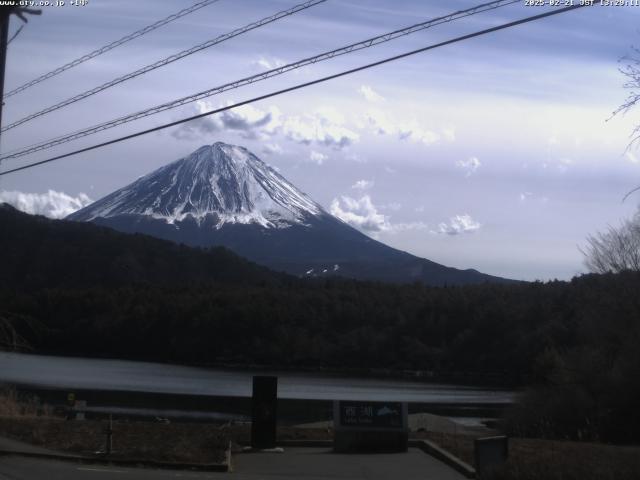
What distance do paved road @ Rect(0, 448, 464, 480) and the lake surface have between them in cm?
2952

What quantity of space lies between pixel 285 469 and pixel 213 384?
4573cm

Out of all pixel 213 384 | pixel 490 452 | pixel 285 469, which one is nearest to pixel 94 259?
pixel 213 384

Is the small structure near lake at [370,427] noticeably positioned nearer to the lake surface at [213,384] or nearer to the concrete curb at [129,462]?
the concrete curb at [129,462]

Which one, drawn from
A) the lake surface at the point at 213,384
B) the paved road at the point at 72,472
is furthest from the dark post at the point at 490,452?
the lake surface at the point at 213,384

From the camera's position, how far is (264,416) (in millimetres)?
19406

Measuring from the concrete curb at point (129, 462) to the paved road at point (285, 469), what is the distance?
255mm

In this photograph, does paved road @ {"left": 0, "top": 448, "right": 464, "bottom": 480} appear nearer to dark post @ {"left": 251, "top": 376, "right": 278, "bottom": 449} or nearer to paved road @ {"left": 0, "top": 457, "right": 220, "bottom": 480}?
paved road @ {"left": 0, "top": 457, "right": 220, "bottom": 480}

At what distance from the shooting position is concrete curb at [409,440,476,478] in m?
16.9

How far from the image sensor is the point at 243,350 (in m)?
97.8

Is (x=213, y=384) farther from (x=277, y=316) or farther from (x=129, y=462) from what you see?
(x=129, y=462)

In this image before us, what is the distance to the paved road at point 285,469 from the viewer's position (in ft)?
51.3

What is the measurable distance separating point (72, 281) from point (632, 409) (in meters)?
107

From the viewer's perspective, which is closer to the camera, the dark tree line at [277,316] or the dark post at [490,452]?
the dark post at [490,452]

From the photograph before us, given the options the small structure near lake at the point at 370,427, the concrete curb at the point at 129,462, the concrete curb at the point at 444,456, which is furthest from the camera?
the small structure near lake at the point at 370,427
